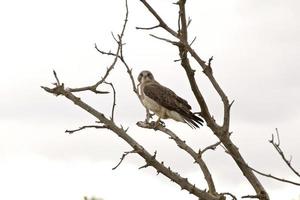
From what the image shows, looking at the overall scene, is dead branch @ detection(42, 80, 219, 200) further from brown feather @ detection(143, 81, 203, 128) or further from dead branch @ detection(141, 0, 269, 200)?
brown feather @ detection(143, 81, 203, 128)

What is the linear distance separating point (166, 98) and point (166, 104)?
0.76ft

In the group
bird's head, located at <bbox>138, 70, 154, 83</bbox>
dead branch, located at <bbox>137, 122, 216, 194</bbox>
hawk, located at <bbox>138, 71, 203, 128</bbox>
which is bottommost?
dead branch, located at <bbox>137, 122, 216, 194</bbox>

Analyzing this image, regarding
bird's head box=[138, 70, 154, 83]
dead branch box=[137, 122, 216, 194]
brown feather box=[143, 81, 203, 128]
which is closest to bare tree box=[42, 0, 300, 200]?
dead branch box=[137, 122, 216, 194]

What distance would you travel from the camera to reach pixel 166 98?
14.6 m

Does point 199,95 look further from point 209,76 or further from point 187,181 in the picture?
point 187,181

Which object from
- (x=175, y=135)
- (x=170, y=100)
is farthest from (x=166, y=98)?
(x=175, y=135)

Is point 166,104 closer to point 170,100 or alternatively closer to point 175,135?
point 170,100

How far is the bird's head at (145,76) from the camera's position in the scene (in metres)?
16.5

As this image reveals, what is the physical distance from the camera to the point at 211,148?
898 centimetres

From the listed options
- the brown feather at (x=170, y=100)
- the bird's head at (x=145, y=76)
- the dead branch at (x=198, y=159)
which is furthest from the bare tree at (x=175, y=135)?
the bird's head at (x=145, y=76)

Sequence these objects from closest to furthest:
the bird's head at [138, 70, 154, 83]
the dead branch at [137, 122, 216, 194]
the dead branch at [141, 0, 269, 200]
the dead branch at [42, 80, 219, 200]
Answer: the dead branch at [141, 0, 269, 200] → the dead branch at [42, 80, 219, 200] → the dead branch at [137, 122, 216, 194] → the bird's head at [138, 70, 154, 83]

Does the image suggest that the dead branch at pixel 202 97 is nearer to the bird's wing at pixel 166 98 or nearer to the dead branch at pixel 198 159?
the dead branch at pixel 198 159

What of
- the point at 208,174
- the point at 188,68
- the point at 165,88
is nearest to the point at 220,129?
the point at 188,68

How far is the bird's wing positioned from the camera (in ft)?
46.3
